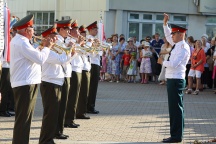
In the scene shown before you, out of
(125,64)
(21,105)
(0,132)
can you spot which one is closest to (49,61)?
(21,105)

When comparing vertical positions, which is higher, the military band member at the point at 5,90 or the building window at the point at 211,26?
the building window at the point at 211,26

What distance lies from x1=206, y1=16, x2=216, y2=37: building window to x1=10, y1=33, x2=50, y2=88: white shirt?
75.0ft

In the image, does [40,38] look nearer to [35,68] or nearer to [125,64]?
[35,68]

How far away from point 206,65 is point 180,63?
1167 cm

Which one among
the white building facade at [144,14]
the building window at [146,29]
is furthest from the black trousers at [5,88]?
the building window at [146,29]

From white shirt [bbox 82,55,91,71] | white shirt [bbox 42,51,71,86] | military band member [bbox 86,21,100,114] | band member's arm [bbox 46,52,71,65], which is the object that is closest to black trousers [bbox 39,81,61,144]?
white shirt [bbox 42,51,71,86]

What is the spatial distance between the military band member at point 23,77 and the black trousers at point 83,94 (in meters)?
4.68

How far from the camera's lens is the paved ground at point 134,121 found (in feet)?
36.0

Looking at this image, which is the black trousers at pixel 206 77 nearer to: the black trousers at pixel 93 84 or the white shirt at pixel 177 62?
the black trousers at pixel 93 84

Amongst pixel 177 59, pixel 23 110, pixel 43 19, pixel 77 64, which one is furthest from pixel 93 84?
pixel 43 19

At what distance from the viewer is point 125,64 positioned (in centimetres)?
2511

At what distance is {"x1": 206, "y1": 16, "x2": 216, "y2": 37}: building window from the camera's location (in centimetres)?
3056

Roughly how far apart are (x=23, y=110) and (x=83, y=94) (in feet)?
16.0

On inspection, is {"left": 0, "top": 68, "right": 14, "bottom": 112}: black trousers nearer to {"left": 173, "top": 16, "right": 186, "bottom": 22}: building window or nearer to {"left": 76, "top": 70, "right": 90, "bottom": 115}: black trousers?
{"left": 76, "top": 70, "right": 90, "bottom": 115}: black trousers
